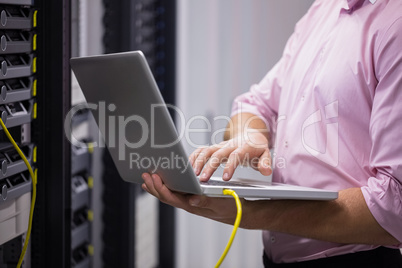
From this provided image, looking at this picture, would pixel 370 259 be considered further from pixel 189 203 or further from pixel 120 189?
pixel 120 189

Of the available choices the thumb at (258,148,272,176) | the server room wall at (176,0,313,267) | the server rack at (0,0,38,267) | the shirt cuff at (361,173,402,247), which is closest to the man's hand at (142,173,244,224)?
the thumb at (258,148,272,176)

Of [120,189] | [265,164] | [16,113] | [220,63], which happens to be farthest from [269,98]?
[220,63]

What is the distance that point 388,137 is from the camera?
0.95 metres

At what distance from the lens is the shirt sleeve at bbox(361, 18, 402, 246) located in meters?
0.95

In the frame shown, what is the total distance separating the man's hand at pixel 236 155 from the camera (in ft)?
3.40

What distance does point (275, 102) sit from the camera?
1.45 meters

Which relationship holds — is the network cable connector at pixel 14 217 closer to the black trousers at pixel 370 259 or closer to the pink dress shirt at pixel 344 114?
the pink dress shirt at pixel 344 114

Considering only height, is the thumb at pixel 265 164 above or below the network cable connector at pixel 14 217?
above

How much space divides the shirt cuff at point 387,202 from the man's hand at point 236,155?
22 cm

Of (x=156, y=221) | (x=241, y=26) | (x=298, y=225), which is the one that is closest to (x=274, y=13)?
(x=241, y=26)

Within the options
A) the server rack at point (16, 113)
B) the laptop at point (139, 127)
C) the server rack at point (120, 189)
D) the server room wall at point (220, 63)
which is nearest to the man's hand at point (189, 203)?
the laptop at point (139, 127)

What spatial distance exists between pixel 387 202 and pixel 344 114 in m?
0.21

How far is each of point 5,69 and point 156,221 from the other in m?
1.75

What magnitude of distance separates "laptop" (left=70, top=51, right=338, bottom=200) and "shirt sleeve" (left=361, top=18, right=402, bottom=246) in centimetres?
10
